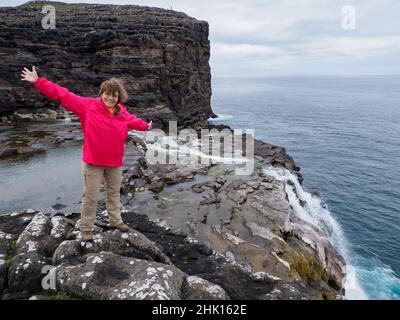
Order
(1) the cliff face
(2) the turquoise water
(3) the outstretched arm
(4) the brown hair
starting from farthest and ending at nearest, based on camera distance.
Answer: (1) the cliff face < (2) the turquoise water < (4) the brown hair < (3) the outstretched arm

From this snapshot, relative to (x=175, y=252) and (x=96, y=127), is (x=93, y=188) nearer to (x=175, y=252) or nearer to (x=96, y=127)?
(x=96, y=127)

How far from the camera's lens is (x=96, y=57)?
50.1 m

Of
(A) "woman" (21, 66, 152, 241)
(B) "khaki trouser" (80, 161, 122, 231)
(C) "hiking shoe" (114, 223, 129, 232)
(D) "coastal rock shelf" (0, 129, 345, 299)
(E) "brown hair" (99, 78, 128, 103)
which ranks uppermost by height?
(E) "brown hair" (99, 78, 128, 103)

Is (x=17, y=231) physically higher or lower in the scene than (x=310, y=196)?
higher

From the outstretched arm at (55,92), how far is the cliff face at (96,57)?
40.9 metres

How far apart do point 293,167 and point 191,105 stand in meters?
31.5

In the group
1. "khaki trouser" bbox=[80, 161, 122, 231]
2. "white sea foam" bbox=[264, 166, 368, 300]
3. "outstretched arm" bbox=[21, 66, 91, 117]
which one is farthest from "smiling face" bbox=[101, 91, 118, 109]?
"white sea foam" bbox=[264, 166, 368, 300]

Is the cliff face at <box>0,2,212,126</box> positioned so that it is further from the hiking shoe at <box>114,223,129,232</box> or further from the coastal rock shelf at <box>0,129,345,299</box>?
A: the hiking shoe at <box>114,223,129,232</box>

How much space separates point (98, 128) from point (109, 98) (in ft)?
2.36

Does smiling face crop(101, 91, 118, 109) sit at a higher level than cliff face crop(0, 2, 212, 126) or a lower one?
lower

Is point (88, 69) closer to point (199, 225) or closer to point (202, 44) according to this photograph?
point (202, 44)

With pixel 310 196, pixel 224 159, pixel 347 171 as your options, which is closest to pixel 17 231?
pixel 224 159

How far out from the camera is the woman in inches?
275
